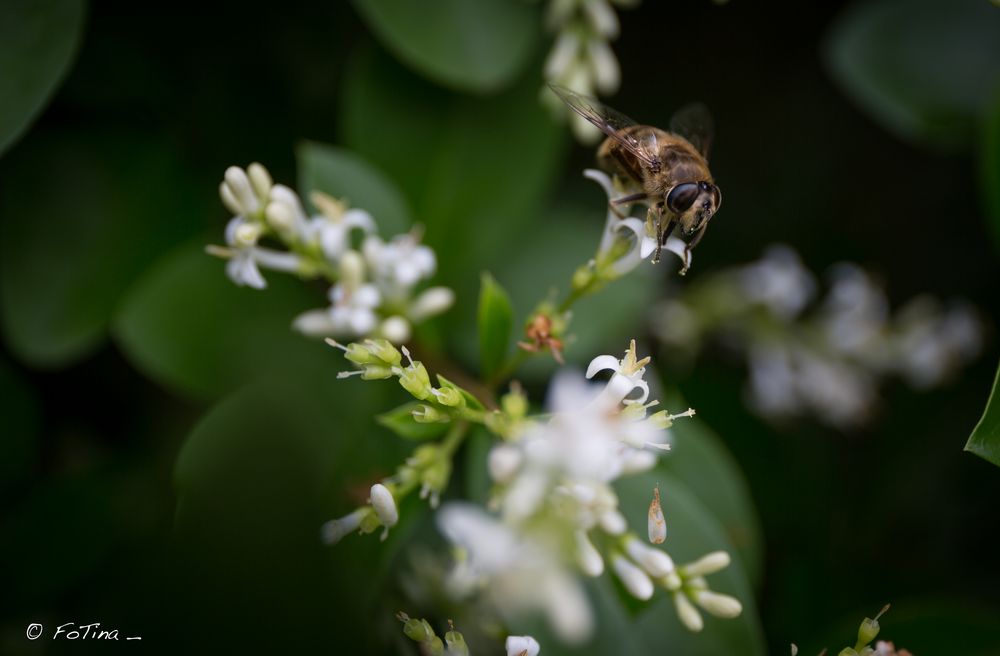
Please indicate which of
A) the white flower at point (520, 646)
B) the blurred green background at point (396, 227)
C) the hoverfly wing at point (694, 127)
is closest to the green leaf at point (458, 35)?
the blurred green background at point (396, 227)

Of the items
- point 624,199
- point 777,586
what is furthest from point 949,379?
point 624,199

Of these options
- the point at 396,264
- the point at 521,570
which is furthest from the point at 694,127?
the point at 521,570

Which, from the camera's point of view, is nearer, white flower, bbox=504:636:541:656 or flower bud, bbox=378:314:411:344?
white flower, bbox=504:636:541:656

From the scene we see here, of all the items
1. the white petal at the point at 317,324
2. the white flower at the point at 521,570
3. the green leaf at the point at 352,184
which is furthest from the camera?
the green leaf at the point at 352,184

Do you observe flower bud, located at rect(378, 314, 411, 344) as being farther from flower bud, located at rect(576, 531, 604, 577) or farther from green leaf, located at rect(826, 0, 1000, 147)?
green leaf, located at rect(826, 0, 1000, 147)

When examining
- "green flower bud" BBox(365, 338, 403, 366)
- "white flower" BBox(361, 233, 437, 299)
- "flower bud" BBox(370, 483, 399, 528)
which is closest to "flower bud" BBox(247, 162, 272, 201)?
"white flower" BBox(361, 233, 437, 299)

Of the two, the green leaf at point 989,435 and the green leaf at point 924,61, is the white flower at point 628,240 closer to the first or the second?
the green leaf at point 989,435

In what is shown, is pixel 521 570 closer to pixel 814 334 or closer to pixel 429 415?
pixel 429 415
